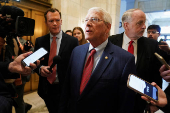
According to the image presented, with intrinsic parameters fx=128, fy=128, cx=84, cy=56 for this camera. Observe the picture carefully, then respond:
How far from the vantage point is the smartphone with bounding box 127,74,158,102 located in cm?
89

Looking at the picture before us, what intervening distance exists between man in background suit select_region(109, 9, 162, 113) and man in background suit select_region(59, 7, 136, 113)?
20.1 inches

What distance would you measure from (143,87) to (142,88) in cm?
2

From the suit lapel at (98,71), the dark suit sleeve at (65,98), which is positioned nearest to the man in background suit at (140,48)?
the suit lapel at (98,71)

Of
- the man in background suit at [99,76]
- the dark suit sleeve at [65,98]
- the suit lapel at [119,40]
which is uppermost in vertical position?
the suit lapel at [119,40]

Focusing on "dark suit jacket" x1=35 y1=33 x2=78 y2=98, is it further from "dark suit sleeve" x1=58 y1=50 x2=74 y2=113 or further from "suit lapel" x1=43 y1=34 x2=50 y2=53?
"dark suit sleeve" x1=58 y1=50 x2=74 y2=113

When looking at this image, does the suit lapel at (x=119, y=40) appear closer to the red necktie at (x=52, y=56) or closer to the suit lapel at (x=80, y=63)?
the suit lapel at (x=80, y=63)

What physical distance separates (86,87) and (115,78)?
289 millimetres

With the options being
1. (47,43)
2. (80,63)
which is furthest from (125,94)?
(47,43)

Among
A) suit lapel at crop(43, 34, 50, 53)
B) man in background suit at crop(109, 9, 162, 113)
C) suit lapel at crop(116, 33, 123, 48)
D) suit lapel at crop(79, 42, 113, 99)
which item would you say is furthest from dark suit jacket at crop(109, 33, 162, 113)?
suit lapel at crop(43, 34, 50, 53)

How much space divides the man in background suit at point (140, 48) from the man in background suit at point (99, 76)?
51 cm

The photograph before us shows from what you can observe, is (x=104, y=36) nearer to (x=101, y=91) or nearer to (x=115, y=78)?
(x=115, y=78)

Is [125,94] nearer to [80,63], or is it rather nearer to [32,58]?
[80,63]

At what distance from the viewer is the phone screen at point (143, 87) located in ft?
2.97

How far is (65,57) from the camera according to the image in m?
2.02
